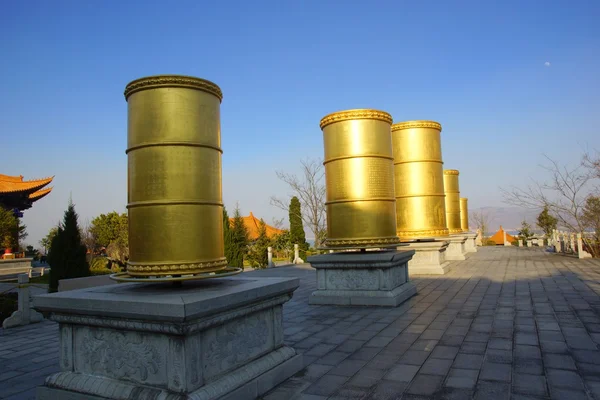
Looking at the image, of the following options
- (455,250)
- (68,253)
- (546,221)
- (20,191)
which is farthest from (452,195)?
(20,191)

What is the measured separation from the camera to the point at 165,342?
2.83 metres

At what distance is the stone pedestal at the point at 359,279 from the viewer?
695 centimetres

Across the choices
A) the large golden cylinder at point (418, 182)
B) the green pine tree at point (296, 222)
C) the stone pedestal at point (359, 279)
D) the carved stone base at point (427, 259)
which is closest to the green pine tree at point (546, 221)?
the green pine tree at point (296, 222)

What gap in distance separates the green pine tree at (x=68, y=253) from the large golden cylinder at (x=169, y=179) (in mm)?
9157

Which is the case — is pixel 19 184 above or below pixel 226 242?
above

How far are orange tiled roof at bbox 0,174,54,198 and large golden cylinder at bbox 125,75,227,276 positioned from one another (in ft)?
89.9

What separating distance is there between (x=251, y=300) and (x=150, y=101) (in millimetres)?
1782

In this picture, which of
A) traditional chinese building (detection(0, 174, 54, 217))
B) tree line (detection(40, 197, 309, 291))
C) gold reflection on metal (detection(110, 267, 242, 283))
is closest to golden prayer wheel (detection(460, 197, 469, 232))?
tree line (detection(40, 197, 309, 291))

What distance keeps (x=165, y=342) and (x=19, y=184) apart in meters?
28.9

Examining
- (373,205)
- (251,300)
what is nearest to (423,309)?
(373,205)

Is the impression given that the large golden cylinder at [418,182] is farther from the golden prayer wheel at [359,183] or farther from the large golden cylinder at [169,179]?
the large golden cylinder at [169,179]

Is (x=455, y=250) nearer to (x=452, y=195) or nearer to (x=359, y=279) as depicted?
(x=452, y=195)

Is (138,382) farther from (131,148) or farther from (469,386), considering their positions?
(469,386)

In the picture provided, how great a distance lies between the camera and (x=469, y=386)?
131 inches
